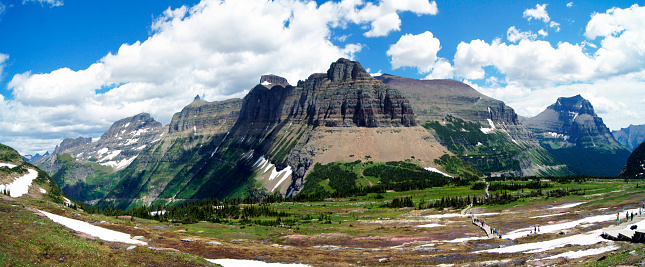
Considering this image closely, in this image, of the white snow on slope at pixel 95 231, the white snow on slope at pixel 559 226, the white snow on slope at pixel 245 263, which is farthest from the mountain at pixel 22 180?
the white snow on slope at pixel 559 226

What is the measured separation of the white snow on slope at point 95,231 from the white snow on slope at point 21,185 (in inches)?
2798

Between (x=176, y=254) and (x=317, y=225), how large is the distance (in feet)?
203

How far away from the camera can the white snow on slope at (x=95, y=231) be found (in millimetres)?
47844

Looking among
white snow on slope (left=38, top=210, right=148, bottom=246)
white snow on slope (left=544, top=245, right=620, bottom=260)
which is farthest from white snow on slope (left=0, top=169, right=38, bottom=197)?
white snow on slope (left=544, top=245, right=620, bottom=260)

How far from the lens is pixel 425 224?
8975cm

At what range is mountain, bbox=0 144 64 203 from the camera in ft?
375

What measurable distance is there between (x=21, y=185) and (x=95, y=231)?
96.0m

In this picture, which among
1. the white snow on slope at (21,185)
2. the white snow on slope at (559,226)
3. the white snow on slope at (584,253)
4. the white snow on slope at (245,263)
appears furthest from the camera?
the white snow on slope at (21,185)

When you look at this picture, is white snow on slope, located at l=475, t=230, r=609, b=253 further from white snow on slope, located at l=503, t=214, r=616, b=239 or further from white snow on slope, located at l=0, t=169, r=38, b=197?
white snow on slope, located at l=0, t=169, r=38, b=197

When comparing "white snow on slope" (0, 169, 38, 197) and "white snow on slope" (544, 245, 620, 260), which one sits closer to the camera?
"white snow on slope" (544, 245, 620, 260)

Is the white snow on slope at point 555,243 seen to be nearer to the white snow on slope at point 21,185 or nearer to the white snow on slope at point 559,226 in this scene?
the white snow on slope at point 559,226

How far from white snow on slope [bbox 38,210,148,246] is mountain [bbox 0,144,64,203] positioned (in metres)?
68.8

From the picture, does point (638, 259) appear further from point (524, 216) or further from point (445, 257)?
point (524, 216)

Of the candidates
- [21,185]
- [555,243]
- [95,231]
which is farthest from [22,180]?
[555,243]
